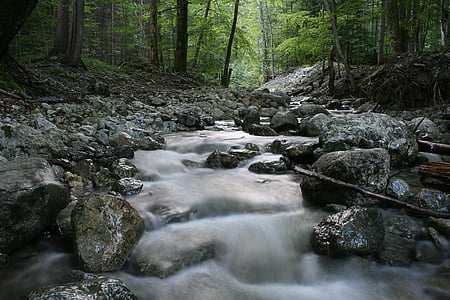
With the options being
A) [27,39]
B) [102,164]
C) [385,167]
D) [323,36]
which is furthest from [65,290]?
[323,36]

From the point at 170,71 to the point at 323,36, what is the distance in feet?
27.2

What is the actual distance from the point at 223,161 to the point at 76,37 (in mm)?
9844

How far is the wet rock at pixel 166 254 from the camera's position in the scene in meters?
2.39

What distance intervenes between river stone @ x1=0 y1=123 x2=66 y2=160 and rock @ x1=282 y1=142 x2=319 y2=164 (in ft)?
11.3

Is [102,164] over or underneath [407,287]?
over

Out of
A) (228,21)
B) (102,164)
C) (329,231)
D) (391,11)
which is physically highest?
(228,21)

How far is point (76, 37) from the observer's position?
11.2 meters

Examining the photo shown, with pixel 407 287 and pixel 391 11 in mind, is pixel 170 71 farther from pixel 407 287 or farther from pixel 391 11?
pixel 407 287

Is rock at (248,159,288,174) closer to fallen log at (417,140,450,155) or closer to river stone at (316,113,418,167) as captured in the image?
river stone at (316,113,418,167)

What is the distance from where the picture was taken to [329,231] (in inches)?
104

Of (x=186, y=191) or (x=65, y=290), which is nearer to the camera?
(x=65, y=290)

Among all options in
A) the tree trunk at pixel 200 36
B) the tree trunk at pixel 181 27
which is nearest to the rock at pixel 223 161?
the tree trunk at pixel 181 27

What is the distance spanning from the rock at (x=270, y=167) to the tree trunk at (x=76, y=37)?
10.1 metres

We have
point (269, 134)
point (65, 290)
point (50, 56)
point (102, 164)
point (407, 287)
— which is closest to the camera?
point (65, 290)
